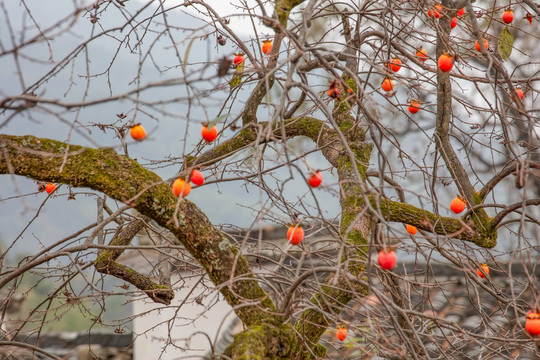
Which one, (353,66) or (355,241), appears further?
(353,66)

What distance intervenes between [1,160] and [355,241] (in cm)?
154

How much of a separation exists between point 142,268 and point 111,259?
9.09 feet

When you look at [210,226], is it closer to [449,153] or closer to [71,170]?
[71,170]

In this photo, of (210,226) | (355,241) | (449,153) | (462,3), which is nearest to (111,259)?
(210,226)

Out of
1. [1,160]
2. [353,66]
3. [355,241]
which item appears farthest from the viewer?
[353,66]

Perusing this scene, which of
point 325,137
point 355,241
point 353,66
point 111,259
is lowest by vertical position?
point 355,241

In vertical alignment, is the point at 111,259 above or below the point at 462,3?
below

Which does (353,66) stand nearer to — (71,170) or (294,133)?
(294,133)

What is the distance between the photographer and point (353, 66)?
2865 mm

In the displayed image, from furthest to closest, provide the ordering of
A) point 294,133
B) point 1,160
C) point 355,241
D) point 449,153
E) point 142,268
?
point 142,268, point 294,133, point 449,153, point 355,241, point 1,160

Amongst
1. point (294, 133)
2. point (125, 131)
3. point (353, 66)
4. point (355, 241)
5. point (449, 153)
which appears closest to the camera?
point (125, 131)

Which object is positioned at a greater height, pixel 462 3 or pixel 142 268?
pixel 142 268

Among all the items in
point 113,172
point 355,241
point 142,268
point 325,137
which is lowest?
point 355,241

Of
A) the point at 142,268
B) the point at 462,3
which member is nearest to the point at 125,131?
the point at 462,3
